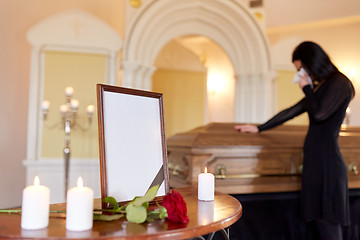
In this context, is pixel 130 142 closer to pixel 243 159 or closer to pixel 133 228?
pixel 133 228

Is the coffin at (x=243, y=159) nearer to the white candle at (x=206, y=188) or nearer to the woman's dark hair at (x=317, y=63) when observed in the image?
the woman's dark hair at (x=317, y=63)

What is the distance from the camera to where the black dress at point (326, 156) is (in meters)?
1.97

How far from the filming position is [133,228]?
2.70 feet

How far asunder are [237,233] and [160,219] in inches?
57.6

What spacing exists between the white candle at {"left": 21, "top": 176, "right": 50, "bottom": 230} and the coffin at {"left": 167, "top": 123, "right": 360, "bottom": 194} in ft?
4.65

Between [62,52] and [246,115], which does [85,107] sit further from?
[246,115]

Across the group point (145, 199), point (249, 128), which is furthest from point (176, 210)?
point (249, 128)

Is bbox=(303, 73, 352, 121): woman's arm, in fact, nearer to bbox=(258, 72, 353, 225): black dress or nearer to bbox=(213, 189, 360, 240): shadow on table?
bbox=(258, 72, 353, 225): black dress

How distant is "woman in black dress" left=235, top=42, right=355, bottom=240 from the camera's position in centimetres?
197

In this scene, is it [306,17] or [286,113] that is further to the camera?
[306,17]

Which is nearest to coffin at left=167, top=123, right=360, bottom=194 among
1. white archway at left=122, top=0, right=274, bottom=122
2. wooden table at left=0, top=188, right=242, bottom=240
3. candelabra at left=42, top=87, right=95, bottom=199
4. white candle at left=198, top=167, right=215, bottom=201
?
white candle at left=198, top=167, right=215, bottom=201

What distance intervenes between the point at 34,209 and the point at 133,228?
0.76 feet

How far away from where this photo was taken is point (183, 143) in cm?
233

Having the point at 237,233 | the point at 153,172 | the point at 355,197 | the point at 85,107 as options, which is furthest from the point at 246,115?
the point at 153,172
